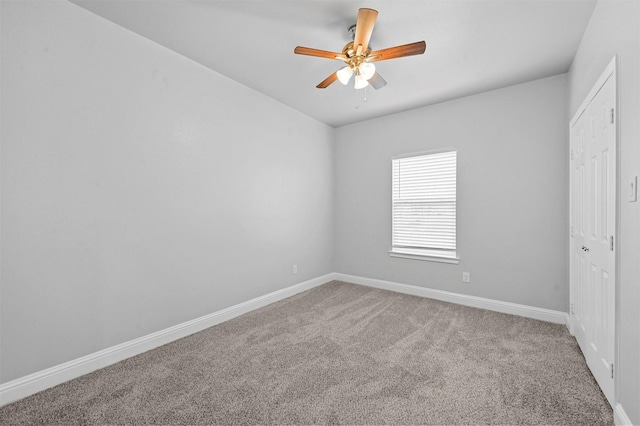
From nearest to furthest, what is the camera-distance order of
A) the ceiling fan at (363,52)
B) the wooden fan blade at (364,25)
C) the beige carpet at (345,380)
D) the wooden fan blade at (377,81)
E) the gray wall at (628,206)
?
the gray wall at (628,206) → the beige carpet at (345,380) → the wooden fan blade at (364,25) → the ceiling fan at (363,52) → the wooden fan blade at (377,81)

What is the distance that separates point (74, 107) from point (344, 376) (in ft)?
9.35

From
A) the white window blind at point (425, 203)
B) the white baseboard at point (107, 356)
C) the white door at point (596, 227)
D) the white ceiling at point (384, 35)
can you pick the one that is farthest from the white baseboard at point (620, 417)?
the white baseboard at point (107, 356)

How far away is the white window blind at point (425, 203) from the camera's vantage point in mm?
3816

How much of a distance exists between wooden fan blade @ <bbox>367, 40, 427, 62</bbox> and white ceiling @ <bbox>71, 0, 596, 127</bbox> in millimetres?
333

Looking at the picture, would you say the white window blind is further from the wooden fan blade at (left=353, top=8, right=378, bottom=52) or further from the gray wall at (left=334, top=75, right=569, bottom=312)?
the wooden fan blade at (left=353, top=8, right=378, bottom=52)

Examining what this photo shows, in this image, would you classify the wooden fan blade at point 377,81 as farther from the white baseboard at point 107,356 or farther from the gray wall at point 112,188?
the white baseboard at point 107,356

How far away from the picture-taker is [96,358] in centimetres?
215

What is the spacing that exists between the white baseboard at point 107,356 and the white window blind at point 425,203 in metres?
2.37

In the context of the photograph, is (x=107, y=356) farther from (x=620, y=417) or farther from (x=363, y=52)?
(x=620, y=417)

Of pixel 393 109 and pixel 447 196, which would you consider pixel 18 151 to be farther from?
pixel 447 196

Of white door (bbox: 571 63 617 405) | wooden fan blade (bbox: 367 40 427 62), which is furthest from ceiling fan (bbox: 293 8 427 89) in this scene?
white door (bbox: 571 63 617 405)

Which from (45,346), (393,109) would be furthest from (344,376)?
(393,109)

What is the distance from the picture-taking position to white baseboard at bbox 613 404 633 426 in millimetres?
1433

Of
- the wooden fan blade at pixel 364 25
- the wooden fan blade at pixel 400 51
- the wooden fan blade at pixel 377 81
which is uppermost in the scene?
the wooden fan blade at pixel 364 25
